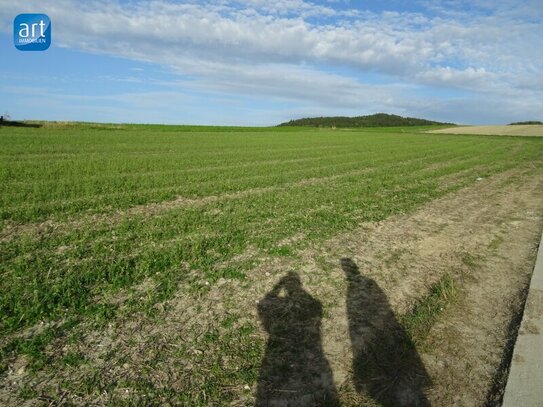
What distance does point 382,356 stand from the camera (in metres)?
4.75

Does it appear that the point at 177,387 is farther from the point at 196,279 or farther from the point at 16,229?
the point at 16,229

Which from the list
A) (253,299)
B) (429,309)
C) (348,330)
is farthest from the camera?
(253,299)

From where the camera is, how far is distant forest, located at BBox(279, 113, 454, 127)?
510 ft

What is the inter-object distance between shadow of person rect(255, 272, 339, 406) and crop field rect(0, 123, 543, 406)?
23 mm

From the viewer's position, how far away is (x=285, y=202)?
13.0 metres

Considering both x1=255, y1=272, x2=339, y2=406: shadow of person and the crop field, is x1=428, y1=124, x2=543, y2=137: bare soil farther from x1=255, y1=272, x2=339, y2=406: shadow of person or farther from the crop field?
x1=255, y1=272, x2=339, y2=406: shadow of person

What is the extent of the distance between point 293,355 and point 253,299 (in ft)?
4.90

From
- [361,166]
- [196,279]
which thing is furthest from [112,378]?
[361,166]

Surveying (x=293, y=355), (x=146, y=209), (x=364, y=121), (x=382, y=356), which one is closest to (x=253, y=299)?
(x=293, y=355)

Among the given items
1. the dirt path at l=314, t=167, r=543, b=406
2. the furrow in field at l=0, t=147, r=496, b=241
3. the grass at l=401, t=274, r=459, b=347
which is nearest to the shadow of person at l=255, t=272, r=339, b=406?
the dirt path at l=314, t=167, r=543, b=406

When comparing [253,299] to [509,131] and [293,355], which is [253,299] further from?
[509,131]

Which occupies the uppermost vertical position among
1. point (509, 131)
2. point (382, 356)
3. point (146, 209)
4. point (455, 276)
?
point (509, 131)

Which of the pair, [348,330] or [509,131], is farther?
[509,131]

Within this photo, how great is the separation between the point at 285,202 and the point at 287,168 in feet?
31.2
